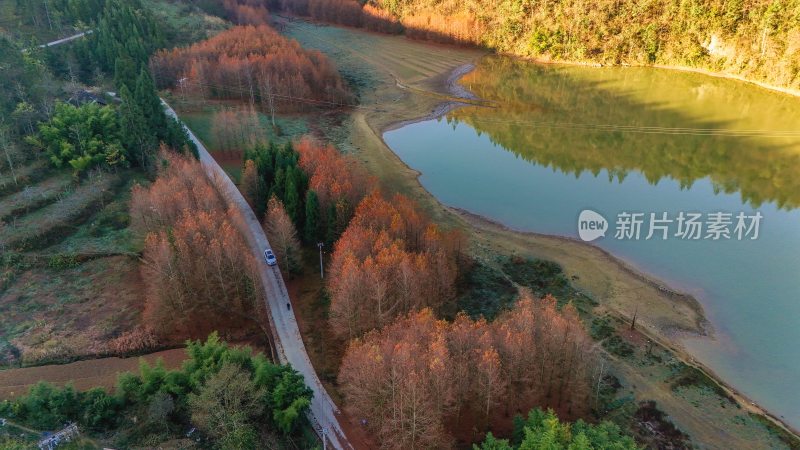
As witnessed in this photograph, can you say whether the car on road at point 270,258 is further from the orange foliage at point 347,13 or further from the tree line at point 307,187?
the orange foliage at point 347,13

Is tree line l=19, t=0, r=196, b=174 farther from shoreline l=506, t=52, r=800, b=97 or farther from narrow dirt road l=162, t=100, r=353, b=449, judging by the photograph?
shoreline l=506, t=52, r=800, b=97

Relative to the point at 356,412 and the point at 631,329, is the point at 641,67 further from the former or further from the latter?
the point at 356,412

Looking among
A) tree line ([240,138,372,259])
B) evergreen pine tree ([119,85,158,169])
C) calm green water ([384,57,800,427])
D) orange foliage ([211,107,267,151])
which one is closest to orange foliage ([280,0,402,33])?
calm green water ([384,57,800,427])

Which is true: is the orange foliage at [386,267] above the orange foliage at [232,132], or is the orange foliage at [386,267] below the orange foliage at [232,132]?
below

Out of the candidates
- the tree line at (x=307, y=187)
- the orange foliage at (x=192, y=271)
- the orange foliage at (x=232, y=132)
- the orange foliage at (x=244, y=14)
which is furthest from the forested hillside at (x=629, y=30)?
the orange foliage at (x=192, y=271)

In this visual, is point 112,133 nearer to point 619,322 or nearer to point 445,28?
point 619,322

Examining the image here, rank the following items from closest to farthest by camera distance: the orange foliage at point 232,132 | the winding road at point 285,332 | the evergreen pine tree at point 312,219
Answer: the winding road at point 285,332
the evergreen pine tree at point 312,219
the orange foliage at point 232,132

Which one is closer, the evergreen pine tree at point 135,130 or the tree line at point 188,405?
the tree line at point 188,405
